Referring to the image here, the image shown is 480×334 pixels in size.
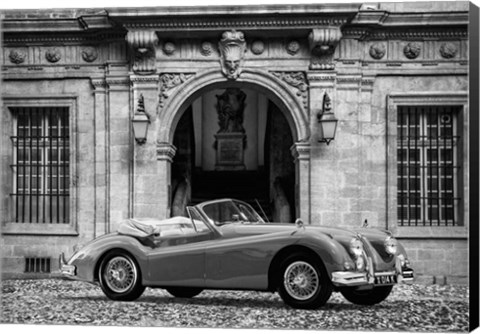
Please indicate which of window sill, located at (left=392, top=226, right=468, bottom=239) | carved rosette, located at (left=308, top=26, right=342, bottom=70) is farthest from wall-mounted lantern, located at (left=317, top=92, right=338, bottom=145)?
window sill, located at (left=392, top=226, right=468, bottom=239)

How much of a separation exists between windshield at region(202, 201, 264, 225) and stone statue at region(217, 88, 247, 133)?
146cm

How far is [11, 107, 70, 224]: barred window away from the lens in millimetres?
11500

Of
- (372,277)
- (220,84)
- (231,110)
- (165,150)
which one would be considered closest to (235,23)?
(220,84)

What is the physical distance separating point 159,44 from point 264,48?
1.27 m

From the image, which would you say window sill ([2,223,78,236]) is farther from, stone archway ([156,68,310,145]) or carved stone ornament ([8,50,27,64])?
carved stone ornament ([8,50,27,64])

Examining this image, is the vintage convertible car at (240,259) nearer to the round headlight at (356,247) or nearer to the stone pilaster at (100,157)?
the round headlight at (356,247)

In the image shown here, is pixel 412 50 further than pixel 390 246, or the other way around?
pixel 412 50

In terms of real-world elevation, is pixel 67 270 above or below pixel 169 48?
below

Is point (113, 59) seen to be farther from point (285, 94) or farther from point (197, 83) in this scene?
point (285, 94)

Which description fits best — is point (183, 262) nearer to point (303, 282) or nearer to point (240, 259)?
point (240, 259)

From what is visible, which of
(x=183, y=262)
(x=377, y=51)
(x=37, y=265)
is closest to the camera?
(x=183, y=262)

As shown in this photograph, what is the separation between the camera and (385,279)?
392 inches

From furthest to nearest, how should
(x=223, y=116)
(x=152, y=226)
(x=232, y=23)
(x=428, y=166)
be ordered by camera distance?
(x=223, y=116), (x=232, y=23), (x=428, y=166), (x=152, y=226)

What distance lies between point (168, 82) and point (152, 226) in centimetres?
232
